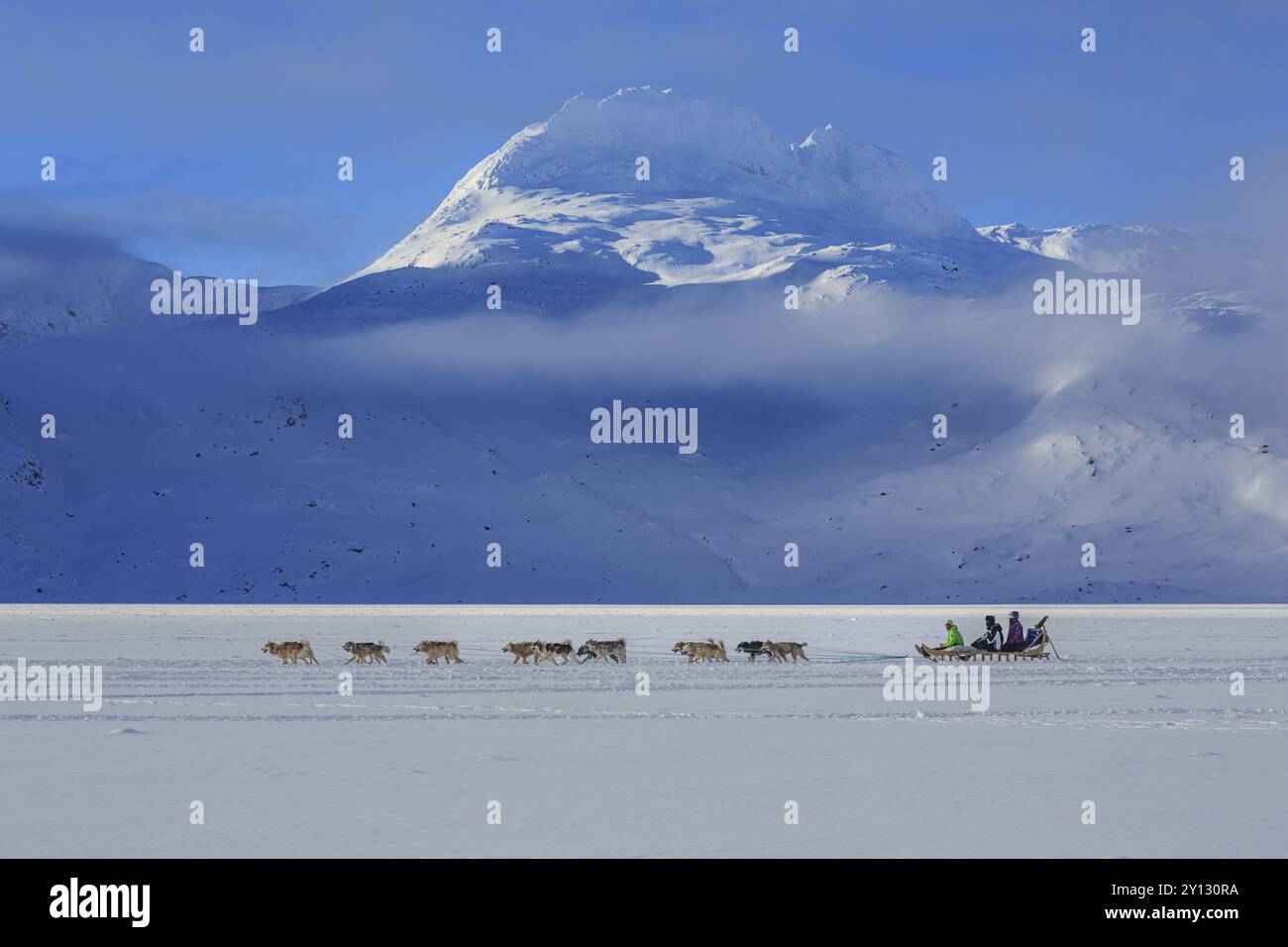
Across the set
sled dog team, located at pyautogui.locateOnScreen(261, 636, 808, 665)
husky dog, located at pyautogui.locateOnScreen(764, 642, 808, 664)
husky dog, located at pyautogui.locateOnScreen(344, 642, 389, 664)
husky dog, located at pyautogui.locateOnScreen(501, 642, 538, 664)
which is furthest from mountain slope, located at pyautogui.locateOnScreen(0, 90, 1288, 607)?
husky dog, located at pyautogui.locateOnScreen(344, 642, 389, 664)

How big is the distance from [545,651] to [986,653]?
1009 centimetres

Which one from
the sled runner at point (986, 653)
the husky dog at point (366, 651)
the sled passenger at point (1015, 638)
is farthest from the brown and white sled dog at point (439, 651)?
the sled passenger at point (1015, 638)

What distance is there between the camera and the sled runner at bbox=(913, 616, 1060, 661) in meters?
33.0

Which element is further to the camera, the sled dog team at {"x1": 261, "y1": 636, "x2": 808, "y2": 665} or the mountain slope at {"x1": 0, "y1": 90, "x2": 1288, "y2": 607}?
the mountain slope at {"x1": 0, "y1": 90, "x2": 1288, "y2": 607}

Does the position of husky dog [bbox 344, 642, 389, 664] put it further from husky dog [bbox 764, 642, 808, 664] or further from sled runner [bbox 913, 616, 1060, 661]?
sled runner [bbox 913, 616, 1060, 661]

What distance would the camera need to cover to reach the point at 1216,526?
128 meters

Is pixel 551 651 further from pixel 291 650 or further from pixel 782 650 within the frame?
pixel 291 650

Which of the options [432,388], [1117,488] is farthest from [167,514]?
[1117,488]

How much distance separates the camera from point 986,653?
33750 mm

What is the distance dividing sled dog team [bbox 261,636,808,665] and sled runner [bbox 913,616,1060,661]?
80 centimetres

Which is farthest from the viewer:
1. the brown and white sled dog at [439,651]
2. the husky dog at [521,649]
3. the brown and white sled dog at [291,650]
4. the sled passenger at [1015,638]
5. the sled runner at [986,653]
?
the husky dog at [521,649]

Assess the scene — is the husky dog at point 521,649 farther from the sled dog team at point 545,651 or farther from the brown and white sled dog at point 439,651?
the brown and white sled dog at point 439,651

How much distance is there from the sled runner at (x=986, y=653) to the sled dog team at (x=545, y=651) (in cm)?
80

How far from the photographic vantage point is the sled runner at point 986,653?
32969 millimetres
